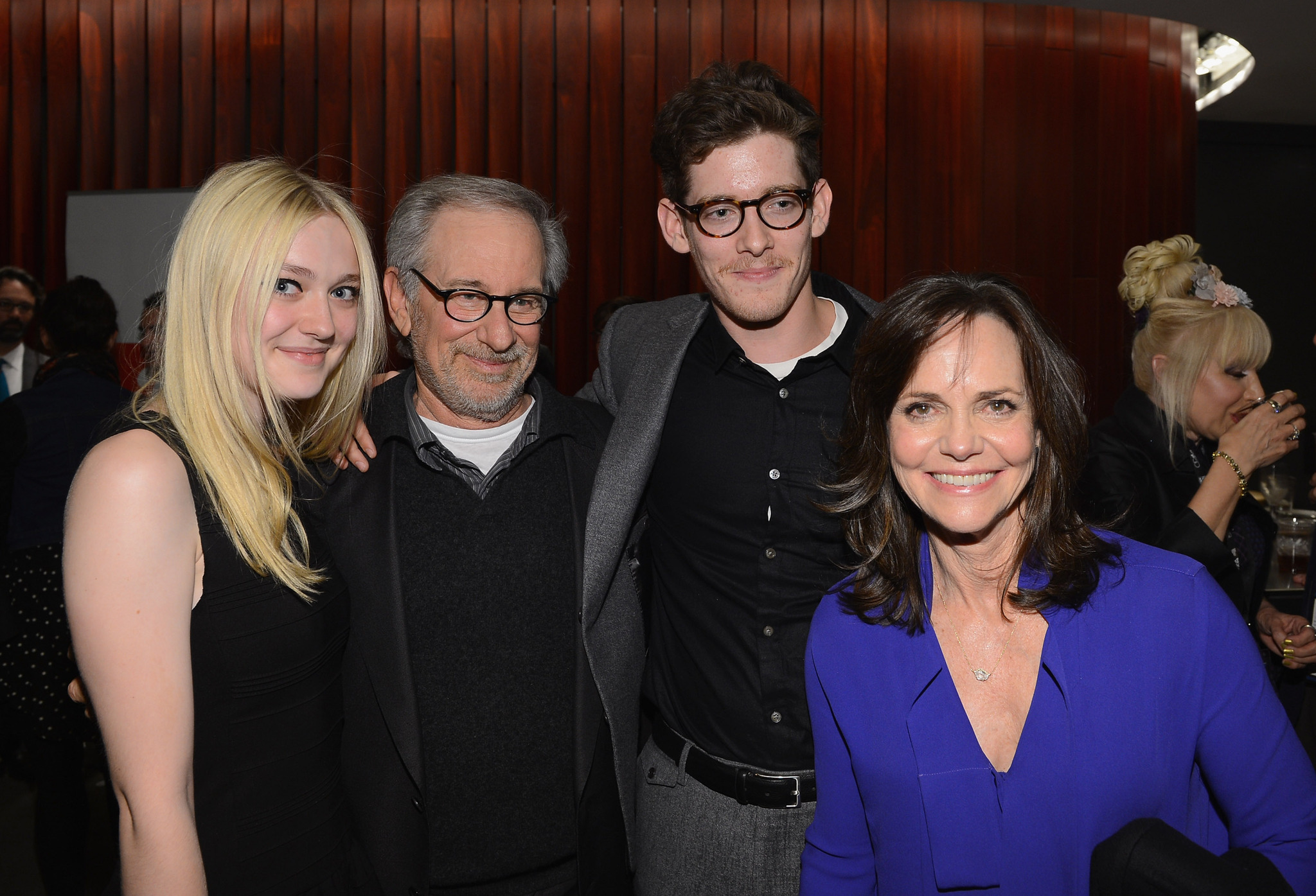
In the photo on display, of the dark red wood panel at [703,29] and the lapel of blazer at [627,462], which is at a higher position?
the dark red wood panel at [703,29]

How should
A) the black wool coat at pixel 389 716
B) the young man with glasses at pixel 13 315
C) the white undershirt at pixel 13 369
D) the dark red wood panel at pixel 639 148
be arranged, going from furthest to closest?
1. the dark red wood panel at pixel 639 148
2. the white undershirt at pixel 13 369
3. the young man with glasses at pixel 13 315
4. the black wool coat at pixel 389 716

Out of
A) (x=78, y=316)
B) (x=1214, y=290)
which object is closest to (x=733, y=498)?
(x=1214, y=290)

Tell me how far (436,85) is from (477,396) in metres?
3.90

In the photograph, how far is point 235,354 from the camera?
4.41 ft

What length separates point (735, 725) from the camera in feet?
5.54

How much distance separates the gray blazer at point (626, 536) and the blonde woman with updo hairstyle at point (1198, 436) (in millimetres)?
966

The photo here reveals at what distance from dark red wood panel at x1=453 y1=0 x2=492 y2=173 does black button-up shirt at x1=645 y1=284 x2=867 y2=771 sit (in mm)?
3686

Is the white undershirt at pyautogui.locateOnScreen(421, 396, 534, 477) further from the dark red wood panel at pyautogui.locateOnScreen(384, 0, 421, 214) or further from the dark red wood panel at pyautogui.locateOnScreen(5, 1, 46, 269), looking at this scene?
the dark red wood panel at pyautogui.locateOnScreen(5, 1, 46, 269)

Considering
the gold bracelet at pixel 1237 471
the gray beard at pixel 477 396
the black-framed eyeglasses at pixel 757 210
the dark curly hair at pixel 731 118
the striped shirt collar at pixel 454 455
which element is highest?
Answer: the dark curly hair at pixel 731 118

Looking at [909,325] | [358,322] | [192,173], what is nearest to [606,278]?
[192,173]

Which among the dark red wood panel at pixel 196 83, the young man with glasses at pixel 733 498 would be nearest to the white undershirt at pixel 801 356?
the young man with glasses at pixel 733 498

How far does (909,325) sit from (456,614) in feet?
3.26

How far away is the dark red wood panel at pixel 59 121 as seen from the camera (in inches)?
191

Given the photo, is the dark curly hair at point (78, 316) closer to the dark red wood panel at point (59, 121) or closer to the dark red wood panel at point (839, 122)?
the dark red wood panel at point (59, 121)
